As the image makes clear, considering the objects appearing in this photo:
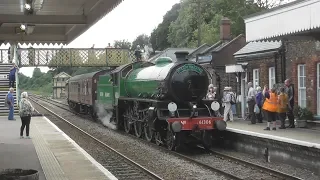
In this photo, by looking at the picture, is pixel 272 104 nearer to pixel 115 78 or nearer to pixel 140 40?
pixel 115 78

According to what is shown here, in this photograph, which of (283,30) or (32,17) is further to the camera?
(32,17)

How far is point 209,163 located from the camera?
37.6ft

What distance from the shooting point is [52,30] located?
19250 mm

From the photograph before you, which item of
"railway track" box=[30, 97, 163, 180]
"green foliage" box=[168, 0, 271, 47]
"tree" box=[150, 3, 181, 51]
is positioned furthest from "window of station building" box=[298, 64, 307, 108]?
"tree" box=[150, 3, 181, 51]

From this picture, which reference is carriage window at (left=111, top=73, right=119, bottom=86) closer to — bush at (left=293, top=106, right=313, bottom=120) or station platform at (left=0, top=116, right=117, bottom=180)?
station platform at (left=0, top=116, right=117, bottom=180)

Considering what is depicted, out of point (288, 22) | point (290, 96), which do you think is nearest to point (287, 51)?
point (290, 96)

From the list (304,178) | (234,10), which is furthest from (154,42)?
(304,178)

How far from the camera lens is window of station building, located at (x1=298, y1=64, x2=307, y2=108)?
1611 cm

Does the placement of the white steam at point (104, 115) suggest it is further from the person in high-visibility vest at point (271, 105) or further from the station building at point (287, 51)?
the person in high-visibility vest at point (271, 105)

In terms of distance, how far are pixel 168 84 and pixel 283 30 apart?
3550mm

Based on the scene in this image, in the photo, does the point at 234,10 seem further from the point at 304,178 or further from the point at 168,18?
the point at 304,178

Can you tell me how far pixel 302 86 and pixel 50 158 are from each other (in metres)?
9.46

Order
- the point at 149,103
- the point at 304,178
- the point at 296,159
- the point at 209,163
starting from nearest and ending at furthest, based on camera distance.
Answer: the point at 304,178 → the point at 296,159 → the point at 209,163 → the point at 149,103

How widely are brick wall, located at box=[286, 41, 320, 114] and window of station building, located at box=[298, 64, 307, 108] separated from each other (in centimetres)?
13
